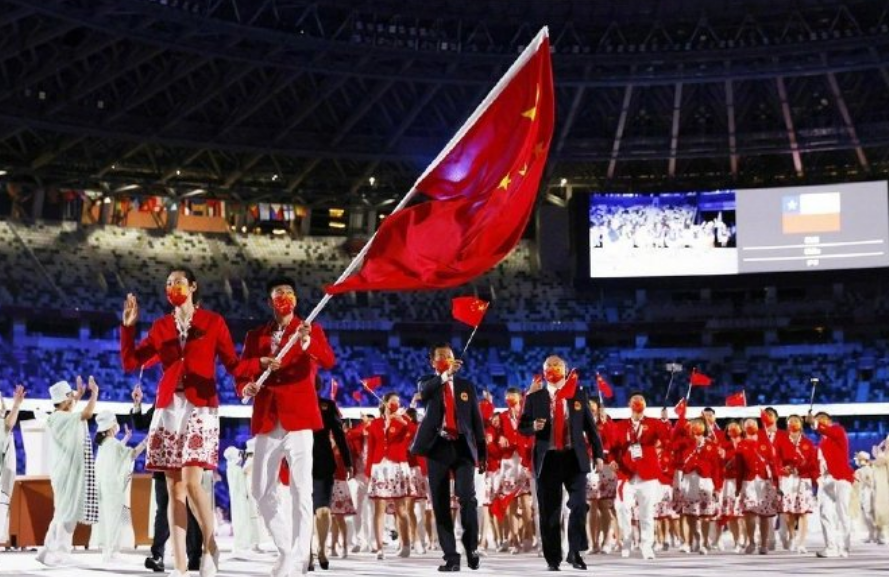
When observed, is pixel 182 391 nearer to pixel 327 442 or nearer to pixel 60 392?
pixel 327 442

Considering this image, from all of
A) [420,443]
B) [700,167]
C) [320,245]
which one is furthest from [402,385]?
[420,443]

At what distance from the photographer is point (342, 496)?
1658 centimetres

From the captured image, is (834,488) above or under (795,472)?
under

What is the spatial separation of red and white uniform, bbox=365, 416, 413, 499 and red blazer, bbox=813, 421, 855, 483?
5.19 m

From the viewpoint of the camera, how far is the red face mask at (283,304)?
1000cm

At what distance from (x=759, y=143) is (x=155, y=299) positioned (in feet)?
63.3

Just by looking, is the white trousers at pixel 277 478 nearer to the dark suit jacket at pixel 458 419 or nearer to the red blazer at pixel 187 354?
the red blazer at pixel 187 354

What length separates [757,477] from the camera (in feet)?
58.5

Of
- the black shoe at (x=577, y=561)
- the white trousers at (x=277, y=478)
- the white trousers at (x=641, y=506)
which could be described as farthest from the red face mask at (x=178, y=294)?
the white trousers at (x=641, y=506)

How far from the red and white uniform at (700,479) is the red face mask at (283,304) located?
31.2 feet

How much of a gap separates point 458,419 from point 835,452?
588 cm

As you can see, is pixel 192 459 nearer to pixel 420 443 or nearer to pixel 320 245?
pixel 420 443

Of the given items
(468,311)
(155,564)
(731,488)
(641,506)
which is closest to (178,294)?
(155,564)

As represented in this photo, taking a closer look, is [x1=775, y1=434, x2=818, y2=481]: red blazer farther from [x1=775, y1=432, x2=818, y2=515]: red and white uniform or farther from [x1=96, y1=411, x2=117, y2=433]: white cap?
[x1=96, y1=411, x2=117, y2=433]: white cap
